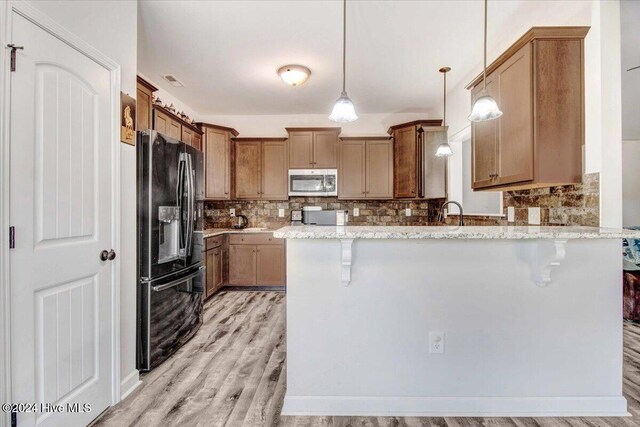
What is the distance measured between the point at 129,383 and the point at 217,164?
122 inches

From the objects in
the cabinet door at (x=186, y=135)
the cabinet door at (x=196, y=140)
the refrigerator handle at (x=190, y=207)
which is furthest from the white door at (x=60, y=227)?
the cabinet door at (x=196, y=140)

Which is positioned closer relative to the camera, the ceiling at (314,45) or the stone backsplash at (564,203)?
the stone backsplash at (564,203)

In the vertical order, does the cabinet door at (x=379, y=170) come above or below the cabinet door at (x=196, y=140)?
below

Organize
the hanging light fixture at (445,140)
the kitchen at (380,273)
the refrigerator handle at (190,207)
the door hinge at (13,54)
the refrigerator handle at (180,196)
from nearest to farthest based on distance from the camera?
the door hinge at (13,54)
the kitchen at (380,273)
the refrigerator handle at (180,196)
the refrigerator handle at (190,207)
the hanging light fixture at (445,140)

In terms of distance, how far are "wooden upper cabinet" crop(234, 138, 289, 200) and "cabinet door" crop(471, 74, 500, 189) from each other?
278cm

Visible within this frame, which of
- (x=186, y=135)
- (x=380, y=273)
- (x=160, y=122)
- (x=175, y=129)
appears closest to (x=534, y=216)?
(x=380, y=273)

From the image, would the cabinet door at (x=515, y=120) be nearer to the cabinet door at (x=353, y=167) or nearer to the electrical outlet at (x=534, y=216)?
the electrical outlet at (x=534, y=216)

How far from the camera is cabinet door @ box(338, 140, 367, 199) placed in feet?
14.8

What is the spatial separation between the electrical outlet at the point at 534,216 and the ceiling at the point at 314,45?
1.51 metres

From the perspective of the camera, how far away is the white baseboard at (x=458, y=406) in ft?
5.31

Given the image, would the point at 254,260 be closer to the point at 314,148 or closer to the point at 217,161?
the point at 217,161

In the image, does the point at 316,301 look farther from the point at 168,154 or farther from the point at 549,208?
the point at 549,208

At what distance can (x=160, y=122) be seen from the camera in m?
3.16

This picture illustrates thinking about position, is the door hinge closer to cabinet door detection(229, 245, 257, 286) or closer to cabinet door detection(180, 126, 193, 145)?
cabinet door detection(180, 126, 193, 145)
